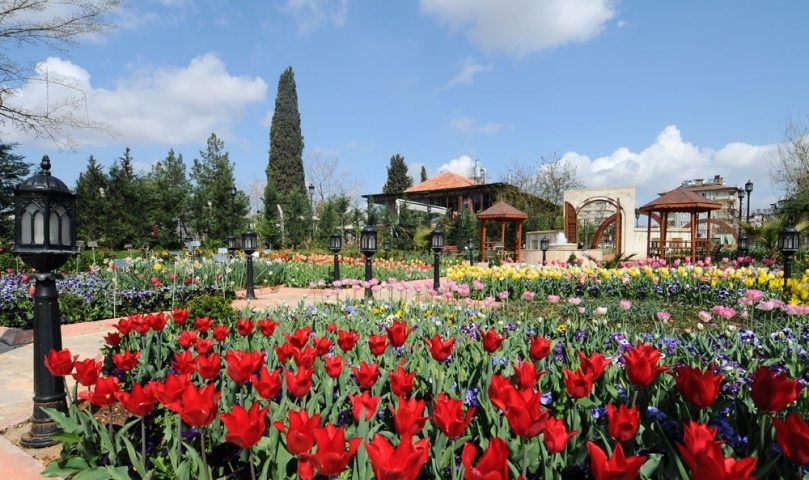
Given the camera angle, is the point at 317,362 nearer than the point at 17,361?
Yes

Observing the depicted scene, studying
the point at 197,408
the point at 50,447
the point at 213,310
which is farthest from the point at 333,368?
the point at 213,310

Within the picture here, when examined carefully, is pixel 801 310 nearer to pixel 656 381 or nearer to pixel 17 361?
pixel 656 381

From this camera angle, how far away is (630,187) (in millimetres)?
20859

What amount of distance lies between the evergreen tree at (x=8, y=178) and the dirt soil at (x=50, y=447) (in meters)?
15.9

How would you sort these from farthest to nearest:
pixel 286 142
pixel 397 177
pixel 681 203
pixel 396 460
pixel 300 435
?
pixel 397 177 < pixel 286 142 < pixel 681 203 < pixel 300 435 < pixel 396 460

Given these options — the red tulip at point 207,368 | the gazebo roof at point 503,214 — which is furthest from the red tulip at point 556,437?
the gazebo roof at point 503,214

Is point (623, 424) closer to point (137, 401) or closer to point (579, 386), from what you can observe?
point (579, 386)

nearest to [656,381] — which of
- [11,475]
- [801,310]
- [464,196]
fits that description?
[801,310]

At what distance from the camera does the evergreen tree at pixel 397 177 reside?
46.7m

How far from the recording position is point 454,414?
1249 millimetres

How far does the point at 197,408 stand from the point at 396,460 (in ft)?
2.15

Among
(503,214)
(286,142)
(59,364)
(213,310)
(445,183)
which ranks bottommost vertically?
(213,310)

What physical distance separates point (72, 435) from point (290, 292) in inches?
329

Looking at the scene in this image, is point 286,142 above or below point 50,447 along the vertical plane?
above
